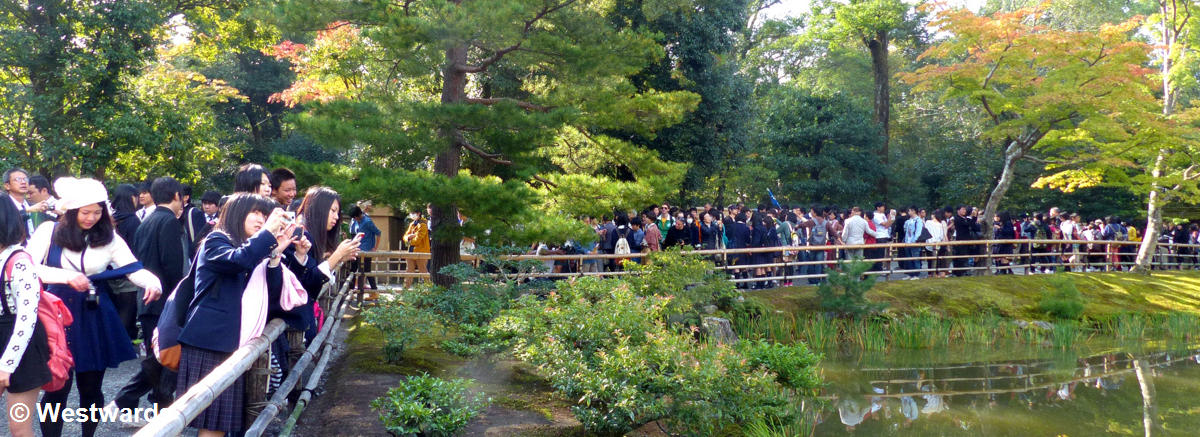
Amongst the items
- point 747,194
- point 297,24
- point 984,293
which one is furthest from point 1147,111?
point 297,24

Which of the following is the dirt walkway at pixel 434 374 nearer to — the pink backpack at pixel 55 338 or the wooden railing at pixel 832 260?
the pink backpack at pixel 55 338

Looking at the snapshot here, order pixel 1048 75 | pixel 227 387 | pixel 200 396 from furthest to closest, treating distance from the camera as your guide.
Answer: pixel 1048 75
pixel 227 387
pixel 200 396

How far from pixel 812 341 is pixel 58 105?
11551 mm

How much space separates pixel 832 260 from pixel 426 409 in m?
9.46

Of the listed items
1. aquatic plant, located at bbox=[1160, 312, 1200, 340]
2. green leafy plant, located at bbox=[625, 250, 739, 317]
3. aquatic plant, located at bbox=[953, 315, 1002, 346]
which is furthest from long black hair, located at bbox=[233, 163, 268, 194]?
aquatic plant, located at bbox=[1160, 312, 1200, 340]

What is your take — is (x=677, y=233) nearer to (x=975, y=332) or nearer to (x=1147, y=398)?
(x=975, y=332)

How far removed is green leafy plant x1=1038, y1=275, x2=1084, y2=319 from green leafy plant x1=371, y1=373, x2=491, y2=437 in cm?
1162

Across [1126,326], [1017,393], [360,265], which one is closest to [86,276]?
[360,265]

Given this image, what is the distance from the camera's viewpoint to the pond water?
24.3 feet

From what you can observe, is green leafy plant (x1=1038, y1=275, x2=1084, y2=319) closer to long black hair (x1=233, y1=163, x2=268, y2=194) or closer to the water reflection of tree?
the water reflection of tree

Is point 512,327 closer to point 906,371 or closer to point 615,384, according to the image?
point 615,384

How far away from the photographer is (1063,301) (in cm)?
1289

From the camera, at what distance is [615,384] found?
484 cm

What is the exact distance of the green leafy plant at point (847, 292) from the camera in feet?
35.5
